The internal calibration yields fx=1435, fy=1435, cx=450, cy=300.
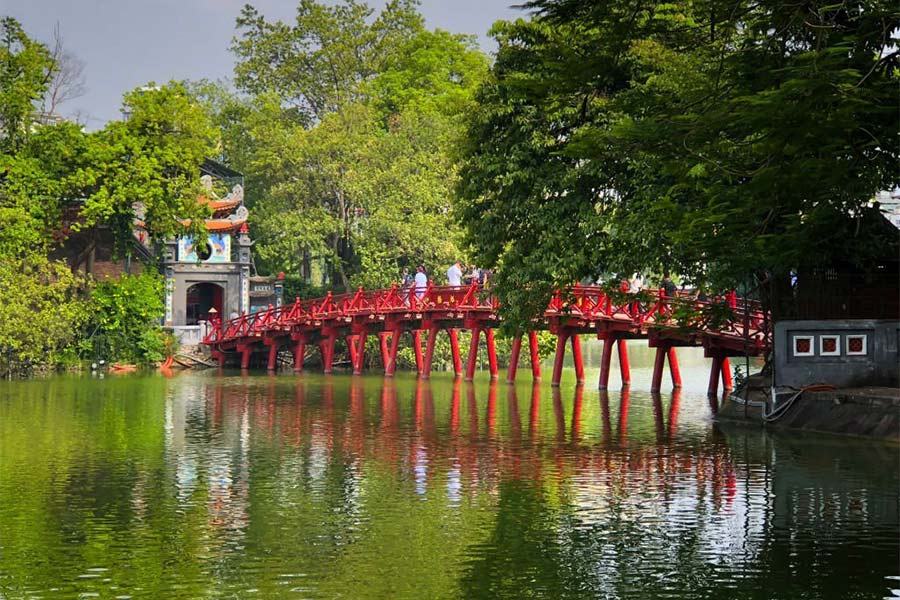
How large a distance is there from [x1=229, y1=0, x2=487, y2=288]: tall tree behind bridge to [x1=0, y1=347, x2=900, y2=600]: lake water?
25.8 m

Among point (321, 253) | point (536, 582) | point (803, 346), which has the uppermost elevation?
point (321, 253)

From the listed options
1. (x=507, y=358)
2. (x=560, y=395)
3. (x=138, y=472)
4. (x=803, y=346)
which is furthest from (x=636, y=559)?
(x=507, y=358)

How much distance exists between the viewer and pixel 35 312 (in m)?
48.0

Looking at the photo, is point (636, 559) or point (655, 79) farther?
point (655, 79)

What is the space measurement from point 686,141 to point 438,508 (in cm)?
544

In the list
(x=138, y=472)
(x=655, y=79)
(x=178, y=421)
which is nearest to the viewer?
(x=138, y=472)

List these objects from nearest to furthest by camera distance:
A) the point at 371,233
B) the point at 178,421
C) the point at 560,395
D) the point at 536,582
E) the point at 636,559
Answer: the point at 536,582
the point at 636,559
the point at 178,421
the point at 560,395
the point at 371,233

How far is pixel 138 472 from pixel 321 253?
123 feet

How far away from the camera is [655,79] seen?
25500 millimetres

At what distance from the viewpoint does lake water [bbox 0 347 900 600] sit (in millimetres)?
12695

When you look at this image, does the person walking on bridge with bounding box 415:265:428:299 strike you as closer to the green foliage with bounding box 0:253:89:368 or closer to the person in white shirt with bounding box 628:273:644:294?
the person in white shirt with bounding box 628:273:644:294

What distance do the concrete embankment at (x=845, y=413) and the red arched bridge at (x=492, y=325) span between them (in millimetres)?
3488

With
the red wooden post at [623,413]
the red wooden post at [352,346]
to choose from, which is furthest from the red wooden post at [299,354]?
the red wooden post at [623,413]

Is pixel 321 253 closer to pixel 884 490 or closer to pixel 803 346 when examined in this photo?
pixel 803 346
